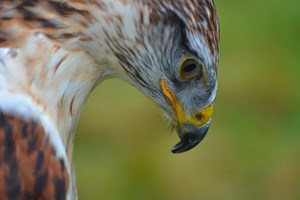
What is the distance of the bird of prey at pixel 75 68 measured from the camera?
3.68 m

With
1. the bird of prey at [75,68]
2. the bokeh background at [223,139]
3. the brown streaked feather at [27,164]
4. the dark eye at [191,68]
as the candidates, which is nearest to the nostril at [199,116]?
the bird of prey at [75,68]

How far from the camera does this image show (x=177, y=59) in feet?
13.4

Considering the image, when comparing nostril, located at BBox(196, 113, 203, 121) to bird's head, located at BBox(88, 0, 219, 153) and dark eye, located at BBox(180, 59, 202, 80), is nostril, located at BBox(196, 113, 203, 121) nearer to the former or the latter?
bird's head, located at BBox(88, 0, 219, 153)

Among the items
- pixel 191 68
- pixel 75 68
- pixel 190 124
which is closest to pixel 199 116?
pixel 190 124

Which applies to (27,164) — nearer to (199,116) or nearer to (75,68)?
(75,68)

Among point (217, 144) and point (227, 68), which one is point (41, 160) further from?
point (227, 68)

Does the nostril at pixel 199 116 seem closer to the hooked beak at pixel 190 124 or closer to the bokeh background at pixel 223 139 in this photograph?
the hooked beak at pixel 190 124

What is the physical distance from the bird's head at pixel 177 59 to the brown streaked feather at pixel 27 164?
1.66 feet

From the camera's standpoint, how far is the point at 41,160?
→ 3686 mm

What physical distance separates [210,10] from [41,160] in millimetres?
800

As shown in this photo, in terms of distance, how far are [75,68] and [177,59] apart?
0.36m

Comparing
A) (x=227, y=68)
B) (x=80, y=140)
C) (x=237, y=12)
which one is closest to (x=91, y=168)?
(x=80, y=140)

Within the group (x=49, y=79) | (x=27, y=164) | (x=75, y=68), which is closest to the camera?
(x=27, y=164)

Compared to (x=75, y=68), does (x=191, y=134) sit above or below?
below
